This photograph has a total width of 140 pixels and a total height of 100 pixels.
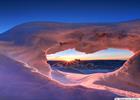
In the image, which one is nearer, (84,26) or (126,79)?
(84,26)

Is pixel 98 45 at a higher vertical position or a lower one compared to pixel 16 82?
higher

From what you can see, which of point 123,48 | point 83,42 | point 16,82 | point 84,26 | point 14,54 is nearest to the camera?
point 16,82

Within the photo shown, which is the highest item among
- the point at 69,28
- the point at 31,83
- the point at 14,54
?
the point at 69,28

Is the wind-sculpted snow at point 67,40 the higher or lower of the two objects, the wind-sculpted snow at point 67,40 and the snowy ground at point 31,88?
the higher

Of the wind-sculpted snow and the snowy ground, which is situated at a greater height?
the wind-sculpted snow

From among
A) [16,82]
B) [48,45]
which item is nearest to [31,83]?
[16,82]

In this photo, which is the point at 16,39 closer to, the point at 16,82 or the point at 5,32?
the point at 5,32

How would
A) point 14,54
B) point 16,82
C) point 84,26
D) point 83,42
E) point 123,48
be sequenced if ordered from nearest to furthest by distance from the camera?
point 16,82 < point 14,54 < point 84,26 < point 83,42 < point 123,48

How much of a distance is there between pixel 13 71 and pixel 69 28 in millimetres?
1276

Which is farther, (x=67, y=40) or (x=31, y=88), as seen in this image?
(x=67, y=40)

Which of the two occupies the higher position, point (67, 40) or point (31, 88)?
point (67, 40)

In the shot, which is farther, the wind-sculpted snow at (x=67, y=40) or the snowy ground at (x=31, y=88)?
the wind-sculpted snow at (x=67, y=40)

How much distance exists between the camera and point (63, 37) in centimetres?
581

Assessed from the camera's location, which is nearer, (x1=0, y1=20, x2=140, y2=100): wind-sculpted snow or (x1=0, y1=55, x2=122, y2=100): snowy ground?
(x1=0, y1=55, x2=122, y2=100): snowy ground
